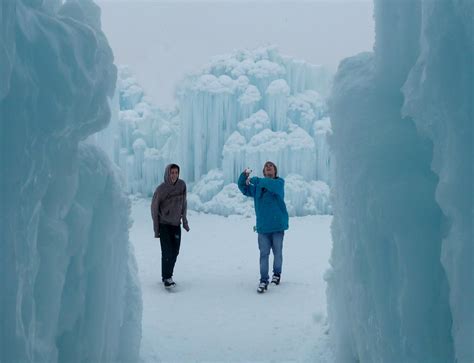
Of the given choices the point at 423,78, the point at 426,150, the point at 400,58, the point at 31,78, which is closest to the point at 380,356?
the point at 426,150

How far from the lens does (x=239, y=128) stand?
16.9 meters

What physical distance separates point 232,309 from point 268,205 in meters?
1.21

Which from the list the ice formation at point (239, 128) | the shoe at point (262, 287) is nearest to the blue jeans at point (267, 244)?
the shoe at point (262, 287)

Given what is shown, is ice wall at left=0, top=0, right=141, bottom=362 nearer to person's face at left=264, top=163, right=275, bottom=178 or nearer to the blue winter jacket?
the blue winter jacket

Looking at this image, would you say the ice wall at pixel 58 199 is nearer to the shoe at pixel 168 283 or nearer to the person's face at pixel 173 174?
the person's face at pixel 173 174

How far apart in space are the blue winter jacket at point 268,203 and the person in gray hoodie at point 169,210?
776 mm

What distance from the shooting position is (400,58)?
3.48 meters

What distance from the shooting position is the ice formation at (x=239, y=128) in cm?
1650

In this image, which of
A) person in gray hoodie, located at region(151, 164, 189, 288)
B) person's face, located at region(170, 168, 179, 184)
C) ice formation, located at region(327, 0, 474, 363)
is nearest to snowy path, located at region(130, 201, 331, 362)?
person in gray hoodie, located at region(151, 164, 189, 288)

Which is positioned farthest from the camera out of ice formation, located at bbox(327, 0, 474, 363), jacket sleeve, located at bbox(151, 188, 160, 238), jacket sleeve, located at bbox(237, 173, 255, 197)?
jacket sleeve, located at bbox(151, 188, 160, 238)

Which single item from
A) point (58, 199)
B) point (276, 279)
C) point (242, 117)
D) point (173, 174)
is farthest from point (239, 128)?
point (58, 199)

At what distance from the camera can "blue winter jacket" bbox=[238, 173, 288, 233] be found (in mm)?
6074

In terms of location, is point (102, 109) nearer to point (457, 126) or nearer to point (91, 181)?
point (91, 181)

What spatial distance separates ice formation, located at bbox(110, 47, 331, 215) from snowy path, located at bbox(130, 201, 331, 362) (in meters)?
6.66
